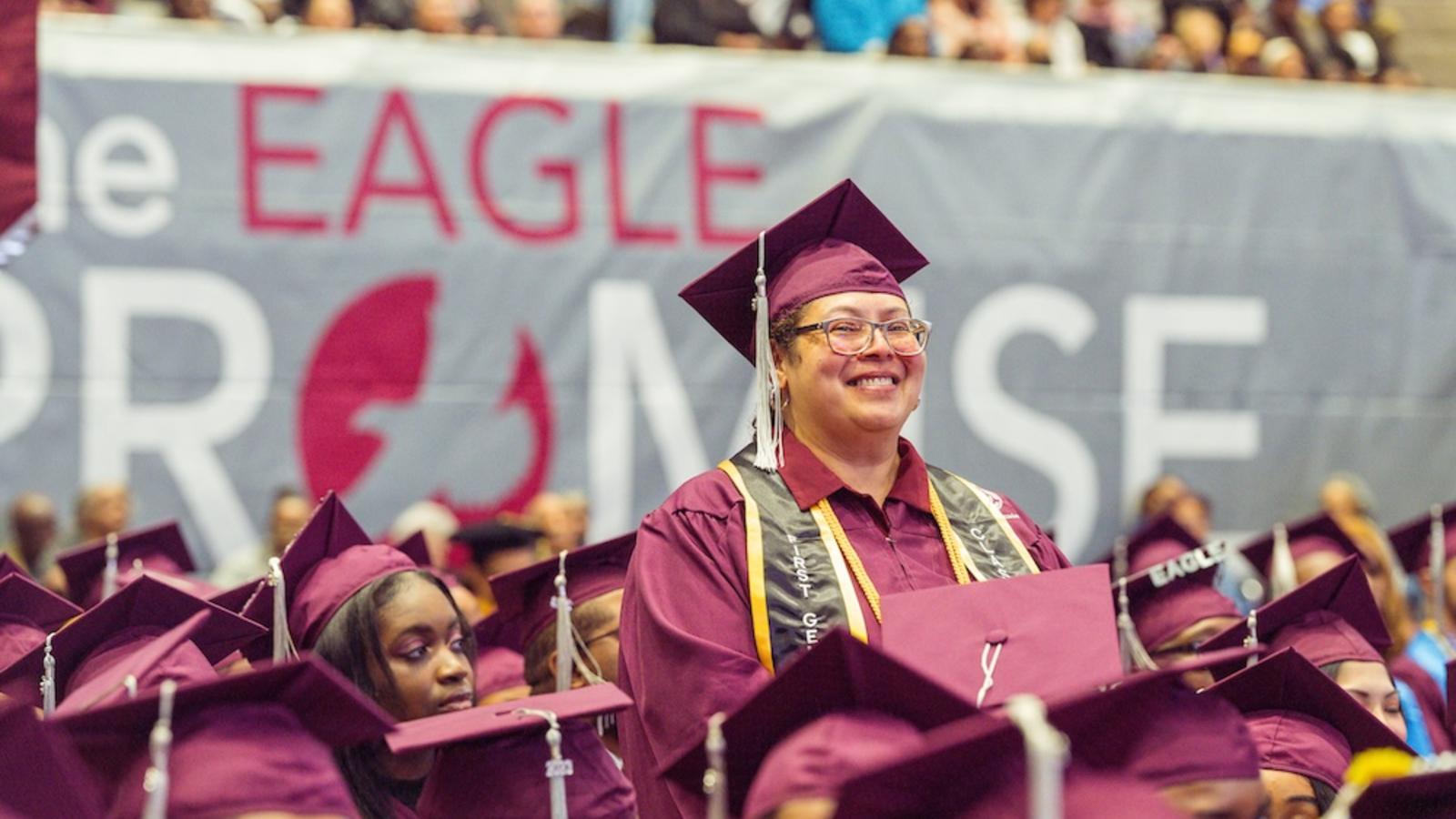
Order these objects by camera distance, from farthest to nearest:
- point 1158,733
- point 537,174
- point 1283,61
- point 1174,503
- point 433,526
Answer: point 1283,61 → point 1174,503 → point 537,174 → point 433,526 → point 1158,733

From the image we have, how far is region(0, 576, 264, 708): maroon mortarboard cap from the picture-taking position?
3.82 metres

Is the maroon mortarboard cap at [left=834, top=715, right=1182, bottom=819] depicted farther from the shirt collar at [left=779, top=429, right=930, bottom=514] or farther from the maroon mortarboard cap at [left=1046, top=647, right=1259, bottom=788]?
the shirt collar at [left=779, top=429, right=930, bottom=514]

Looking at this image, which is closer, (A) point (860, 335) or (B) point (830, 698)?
(B) point (830, 698)

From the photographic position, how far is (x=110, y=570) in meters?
5.43

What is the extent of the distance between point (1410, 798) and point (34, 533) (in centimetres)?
612

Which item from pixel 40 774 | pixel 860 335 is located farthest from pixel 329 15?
pixel 40 774

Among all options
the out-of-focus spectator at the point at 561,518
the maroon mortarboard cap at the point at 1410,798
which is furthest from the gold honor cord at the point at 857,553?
the out-of-focus spectator at the point at 561,518

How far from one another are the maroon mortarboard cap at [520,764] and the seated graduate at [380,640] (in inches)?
10.2

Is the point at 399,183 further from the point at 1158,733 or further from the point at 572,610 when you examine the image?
the point at 1158,733

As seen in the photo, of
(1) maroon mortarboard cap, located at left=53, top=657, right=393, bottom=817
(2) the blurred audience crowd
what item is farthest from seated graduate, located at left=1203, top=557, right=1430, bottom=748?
(2) the blurred audience crowd

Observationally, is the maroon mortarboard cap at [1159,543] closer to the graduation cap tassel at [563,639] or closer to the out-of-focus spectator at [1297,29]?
the graduation cap tassel at [563,639]

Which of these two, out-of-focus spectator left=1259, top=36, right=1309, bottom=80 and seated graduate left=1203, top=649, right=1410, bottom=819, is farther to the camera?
out-of-focus spectator left=1259, top=36, right=1309, bottom=80

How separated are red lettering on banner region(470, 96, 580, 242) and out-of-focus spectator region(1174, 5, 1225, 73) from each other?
3.93 m

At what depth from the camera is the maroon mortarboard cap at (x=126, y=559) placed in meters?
5.77
